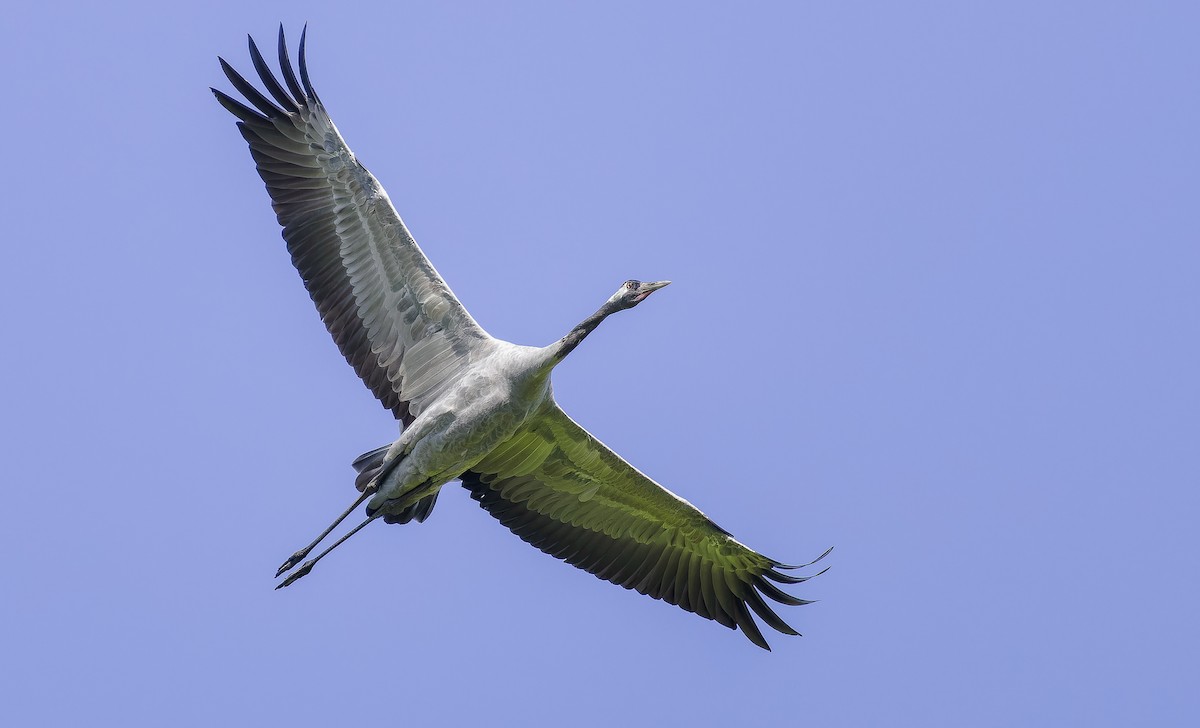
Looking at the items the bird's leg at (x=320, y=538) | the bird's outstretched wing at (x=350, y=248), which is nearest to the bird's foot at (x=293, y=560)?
the bird's leg at (x=320, y=538)

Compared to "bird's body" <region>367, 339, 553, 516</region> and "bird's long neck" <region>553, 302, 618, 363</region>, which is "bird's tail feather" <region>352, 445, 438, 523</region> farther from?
"bird's long neck" <region>553, 302, 618, 363</region>

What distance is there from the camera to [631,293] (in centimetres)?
1816

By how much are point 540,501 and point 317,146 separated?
17.5 ft

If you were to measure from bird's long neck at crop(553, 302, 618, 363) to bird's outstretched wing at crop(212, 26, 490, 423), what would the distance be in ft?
4.79

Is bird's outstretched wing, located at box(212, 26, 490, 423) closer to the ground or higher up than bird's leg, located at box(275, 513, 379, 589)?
higher up

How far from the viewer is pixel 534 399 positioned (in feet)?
59.5

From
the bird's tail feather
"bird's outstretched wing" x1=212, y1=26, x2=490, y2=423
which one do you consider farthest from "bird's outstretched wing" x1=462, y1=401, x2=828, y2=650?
"bird's outstretched wing" x1=212, y1=26, x2=490, y2=423

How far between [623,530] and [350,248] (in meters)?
5.14

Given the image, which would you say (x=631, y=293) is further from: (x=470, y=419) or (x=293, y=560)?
(x=293, y=560)

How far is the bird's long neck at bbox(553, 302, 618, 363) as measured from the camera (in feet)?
58.2

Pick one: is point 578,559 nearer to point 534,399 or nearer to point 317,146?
point 534,399

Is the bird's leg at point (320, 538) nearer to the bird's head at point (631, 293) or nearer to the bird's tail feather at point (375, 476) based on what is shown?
the bird's tail feather at point (375, 476)

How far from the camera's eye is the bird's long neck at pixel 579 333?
58.2ft

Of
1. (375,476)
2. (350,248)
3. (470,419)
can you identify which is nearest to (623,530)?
(470,419)
